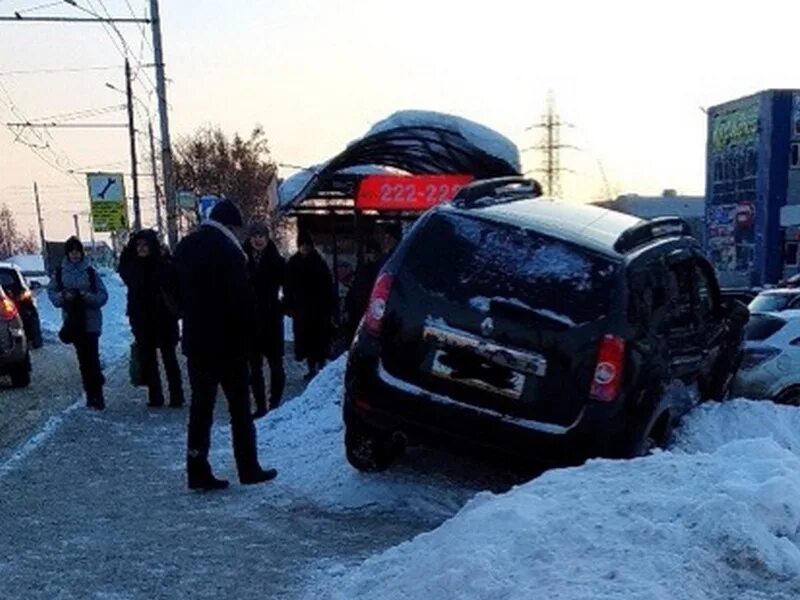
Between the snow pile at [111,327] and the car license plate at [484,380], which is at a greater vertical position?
the car license plate at [484,380]

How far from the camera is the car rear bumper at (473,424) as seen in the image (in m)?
4.61

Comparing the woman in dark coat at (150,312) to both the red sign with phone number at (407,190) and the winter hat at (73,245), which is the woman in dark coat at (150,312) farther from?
the red sign with phone number at (407,190)

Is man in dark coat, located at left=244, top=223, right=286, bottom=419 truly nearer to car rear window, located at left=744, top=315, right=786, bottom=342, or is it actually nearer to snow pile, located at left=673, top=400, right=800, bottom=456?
snow pile, located at left=673, top=400, right=800, bottom=456

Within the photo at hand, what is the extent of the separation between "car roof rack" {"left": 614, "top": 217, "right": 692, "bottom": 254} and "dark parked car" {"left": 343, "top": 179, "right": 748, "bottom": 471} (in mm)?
18

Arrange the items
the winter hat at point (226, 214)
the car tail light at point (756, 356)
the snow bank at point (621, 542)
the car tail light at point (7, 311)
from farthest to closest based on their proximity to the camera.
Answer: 1. the car tail light at point (7, 311)
2. the car tail light at point (756, 356)
3. the winter hat at point (226, 214)
4. the snow bank at point (621, 542)

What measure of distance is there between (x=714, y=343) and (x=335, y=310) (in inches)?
189

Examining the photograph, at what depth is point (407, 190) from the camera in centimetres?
1230

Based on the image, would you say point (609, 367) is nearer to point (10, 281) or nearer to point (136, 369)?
point (136, 369)

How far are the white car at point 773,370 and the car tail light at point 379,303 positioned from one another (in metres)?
4.51

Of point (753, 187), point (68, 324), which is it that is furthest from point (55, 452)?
point (753, 187)

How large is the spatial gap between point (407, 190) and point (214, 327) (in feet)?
24.1

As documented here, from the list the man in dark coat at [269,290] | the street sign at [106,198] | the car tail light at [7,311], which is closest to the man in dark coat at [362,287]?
the man in dark coat at [269,290]

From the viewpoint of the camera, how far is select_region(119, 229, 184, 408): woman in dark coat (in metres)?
8.40

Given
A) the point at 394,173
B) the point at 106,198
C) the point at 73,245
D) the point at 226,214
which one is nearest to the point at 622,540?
the point at 226,214
